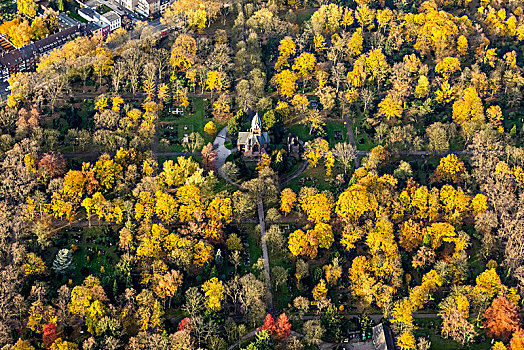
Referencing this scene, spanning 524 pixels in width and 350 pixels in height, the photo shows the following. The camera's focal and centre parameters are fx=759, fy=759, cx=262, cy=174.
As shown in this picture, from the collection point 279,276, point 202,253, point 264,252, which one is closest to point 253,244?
point 264,252

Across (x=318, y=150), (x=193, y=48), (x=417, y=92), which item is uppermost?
(x=193, y=48)

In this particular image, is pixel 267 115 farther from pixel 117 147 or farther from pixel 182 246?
pixel 182 246

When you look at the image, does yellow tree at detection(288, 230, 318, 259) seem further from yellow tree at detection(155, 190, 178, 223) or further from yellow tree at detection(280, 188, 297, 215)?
yellow tree at detection(155, 190, 178, 223)

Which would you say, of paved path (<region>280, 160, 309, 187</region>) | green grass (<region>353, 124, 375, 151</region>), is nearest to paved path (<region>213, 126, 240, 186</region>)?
paved path (<region>280, 160, 309, 187</region>)

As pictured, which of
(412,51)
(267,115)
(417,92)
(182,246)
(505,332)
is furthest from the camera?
(412,51)

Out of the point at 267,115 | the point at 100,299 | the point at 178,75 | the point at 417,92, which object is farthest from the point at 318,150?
the point at 100,299

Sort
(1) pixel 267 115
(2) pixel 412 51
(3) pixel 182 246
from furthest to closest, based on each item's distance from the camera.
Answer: (2) pixel 412 51, (1) pixel 267 115, (3) pixel 182 246

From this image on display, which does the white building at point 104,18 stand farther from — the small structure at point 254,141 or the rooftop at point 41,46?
the small structure at point 254,141
